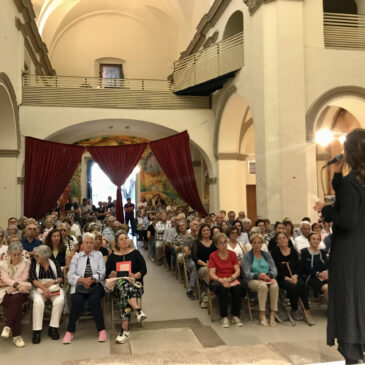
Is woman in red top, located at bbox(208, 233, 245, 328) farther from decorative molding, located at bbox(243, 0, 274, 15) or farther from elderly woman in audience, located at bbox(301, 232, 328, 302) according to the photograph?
decorative molding, located at bbox(243, 0, 274, 15)

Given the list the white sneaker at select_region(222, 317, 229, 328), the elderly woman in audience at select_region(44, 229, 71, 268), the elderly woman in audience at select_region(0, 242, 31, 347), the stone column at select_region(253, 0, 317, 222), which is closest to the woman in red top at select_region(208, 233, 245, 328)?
the white sneaker at select_region(222, 317, 229, 328)

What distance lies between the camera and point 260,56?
31.2 feet

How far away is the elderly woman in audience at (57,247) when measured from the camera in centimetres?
552

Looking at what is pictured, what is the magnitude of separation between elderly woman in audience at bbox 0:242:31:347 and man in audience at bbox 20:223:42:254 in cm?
118

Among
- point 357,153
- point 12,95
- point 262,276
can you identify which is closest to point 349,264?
point 357,153

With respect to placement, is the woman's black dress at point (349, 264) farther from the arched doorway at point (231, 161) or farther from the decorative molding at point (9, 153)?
the decorative molding at point (9, 153)

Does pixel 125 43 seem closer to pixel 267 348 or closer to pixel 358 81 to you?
pixel 358 81

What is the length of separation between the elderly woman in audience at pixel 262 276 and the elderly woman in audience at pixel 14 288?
277 centimetres

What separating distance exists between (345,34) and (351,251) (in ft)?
30.4

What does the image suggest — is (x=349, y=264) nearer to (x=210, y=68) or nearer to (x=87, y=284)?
(x=87, y=284)

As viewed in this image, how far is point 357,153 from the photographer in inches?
90.7

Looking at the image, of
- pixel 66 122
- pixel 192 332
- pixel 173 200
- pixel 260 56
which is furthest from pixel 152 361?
pixel 173 200

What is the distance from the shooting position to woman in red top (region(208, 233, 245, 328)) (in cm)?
488

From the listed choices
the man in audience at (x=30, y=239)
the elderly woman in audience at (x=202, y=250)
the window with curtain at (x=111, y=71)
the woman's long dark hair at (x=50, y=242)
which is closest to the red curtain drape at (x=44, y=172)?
the man in audience at (x=30, y=239)
